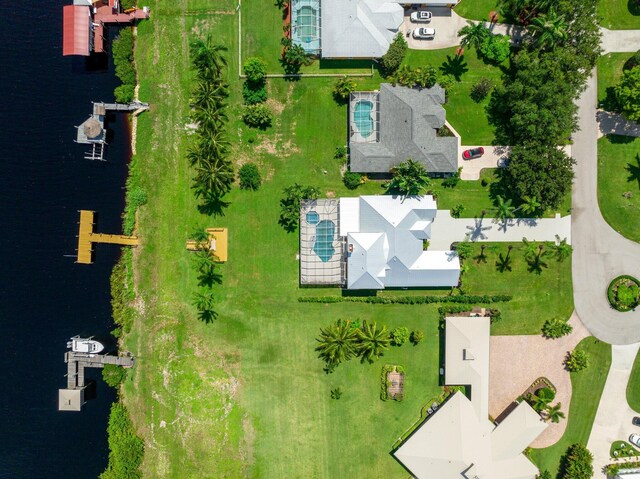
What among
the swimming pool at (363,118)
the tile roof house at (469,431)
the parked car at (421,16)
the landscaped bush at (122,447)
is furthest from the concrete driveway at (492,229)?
the landscaped bush at (122,447)

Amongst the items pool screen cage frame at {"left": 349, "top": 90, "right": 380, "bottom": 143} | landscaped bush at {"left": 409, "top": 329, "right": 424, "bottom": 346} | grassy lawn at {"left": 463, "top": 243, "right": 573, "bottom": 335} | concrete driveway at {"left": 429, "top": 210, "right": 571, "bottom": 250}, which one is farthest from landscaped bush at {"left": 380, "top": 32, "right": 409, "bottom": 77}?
landscaped bush at {"left": 409, "top": 329, "right": 424, "bottom": 346}

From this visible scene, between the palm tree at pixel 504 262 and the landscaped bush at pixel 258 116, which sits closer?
the landscaped bush at pixel 258 116

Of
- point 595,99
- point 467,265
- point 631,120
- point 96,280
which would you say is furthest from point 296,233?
point 631,120

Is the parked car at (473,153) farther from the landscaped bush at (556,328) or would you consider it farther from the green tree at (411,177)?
the landscaped bush at (556,328)

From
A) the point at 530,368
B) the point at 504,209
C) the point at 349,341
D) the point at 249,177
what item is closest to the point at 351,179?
the point at 249,177

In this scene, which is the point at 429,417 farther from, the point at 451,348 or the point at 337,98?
the point at 337,98
